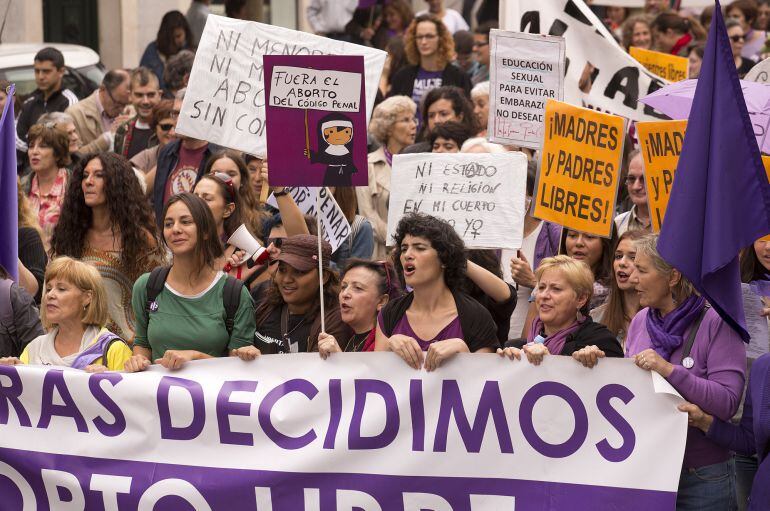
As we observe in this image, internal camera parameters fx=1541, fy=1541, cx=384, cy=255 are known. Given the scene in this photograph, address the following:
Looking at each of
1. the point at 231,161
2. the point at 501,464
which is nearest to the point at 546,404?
the point at 501,464

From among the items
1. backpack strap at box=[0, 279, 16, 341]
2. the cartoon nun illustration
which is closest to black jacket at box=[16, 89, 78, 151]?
backpack strap at box=[0, 279, 16, 341]

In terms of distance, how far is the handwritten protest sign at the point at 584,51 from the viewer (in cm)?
969

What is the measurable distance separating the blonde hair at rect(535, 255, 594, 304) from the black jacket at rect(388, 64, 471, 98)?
236 inches

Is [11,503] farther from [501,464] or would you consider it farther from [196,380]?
[501,464]

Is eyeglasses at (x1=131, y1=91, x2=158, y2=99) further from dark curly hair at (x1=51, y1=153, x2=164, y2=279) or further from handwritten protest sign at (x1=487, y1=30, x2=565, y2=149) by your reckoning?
handwritten protest sign at (x1=487, y1=30, x2=565, y2=149)

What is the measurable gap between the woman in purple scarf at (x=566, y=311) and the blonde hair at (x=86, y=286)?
2027 mm

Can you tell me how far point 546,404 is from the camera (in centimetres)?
621

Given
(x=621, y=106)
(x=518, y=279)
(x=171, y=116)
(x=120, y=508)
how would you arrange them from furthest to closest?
(x=171, y=116) < (x=621, y=106) < (x=518, y=279) < (x=120, y=508)

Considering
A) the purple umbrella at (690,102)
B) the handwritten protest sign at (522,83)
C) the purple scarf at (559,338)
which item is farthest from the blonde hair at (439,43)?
the purple scarf at (559,338)

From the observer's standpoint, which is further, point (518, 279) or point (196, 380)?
point (518, 279)

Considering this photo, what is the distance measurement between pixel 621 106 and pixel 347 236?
6.91 feet

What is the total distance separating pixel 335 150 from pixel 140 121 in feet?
17.4

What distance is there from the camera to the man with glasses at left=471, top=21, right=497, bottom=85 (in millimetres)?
14117

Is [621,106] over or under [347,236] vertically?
over
